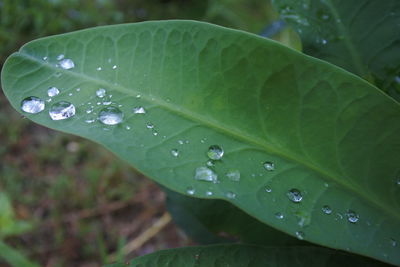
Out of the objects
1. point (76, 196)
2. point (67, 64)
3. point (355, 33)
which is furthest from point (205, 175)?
point (76, 196)

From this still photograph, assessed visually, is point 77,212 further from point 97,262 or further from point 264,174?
point 264,174

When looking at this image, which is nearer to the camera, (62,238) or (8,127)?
(62,238)

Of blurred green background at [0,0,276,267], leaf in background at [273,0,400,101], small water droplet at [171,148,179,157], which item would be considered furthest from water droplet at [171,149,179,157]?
blurred green background at [0,0,276,267]

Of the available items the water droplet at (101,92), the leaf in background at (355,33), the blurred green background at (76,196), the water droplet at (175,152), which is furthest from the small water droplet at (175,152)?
the blurred green background at (76,196)

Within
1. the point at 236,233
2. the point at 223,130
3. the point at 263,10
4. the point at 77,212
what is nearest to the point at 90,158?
the point at 77,212

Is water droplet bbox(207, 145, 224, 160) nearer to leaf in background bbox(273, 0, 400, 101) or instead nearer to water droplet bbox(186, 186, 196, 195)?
water droplet bbox(186, 186, 196, 195)

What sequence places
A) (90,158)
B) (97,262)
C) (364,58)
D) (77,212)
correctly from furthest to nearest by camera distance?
1. (90,158)
2. (77,212)
3. (97,262)
4. (364,58)

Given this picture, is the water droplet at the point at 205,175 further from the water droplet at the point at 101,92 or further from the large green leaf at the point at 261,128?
the water droplet at the point at 101,92

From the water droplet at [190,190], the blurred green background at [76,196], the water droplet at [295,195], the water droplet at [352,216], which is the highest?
the water droplet at [190,190]
